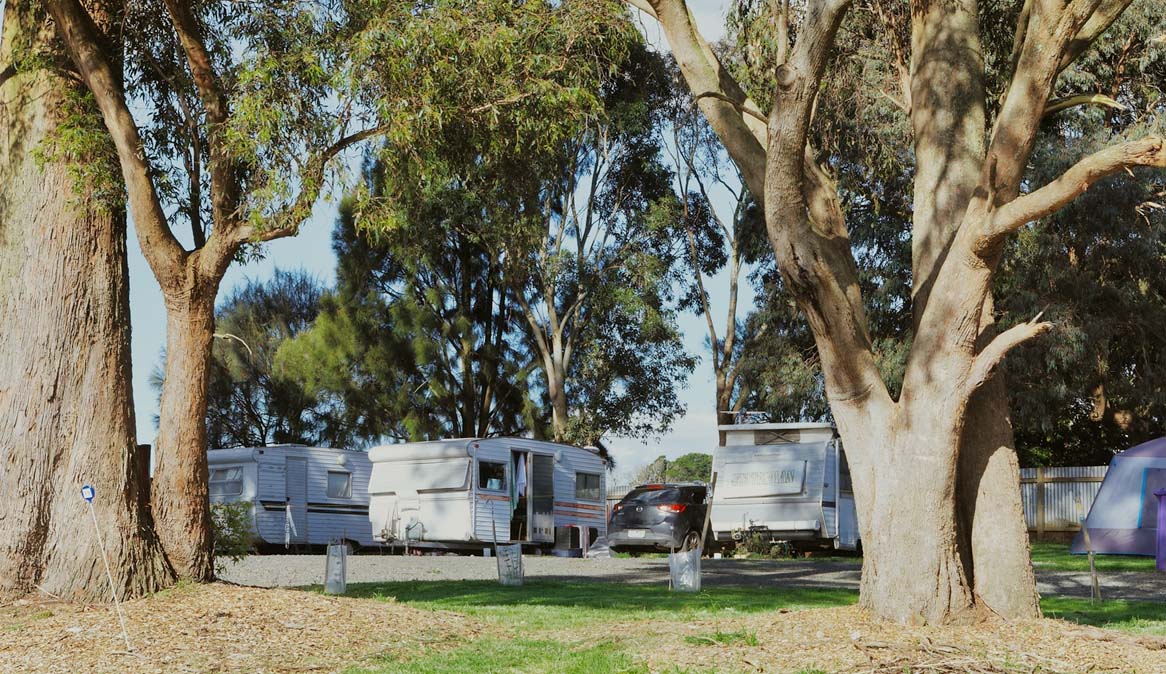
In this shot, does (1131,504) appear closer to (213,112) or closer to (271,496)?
(271,496)

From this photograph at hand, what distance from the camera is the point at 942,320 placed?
8039 millimetres

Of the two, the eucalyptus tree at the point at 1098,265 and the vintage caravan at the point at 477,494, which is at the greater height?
the eucalyptus tree at the point at 1098,265

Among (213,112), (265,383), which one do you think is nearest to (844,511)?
(213,112)

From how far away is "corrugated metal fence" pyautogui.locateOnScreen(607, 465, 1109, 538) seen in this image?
2636cm

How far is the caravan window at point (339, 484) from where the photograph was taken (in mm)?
23781

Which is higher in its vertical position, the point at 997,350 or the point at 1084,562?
the point at 997,350

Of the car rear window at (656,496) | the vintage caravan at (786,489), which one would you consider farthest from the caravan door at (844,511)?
the car rear window at (656,496)

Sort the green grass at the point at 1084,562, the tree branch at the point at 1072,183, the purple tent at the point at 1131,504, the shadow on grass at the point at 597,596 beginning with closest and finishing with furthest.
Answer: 1. the tree branch at the point at 1072,183
2. the shadow on grass at the point at 597,596
3. the green grass at the point at 1084,562
4. the purple tent at the point at 1131,504

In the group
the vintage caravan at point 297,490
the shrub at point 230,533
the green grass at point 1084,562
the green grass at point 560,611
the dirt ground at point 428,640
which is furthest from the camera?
the vintage caravan at point 297,490

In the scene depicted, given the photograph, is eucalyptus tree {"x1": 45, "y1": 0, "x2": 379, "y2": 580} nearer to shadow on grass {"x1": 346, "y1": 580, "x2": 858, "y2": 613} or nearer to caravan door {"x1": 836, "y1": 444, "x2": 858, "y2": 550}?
shadow on grass {"x1": 346, "y1": 580, "x2": 858, "y2": 613}

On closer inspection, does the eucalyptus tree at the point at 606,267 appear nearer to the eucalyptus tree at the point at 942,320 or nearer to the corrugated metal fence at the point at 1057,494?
the corrugated metal fence at the point at 1057,494

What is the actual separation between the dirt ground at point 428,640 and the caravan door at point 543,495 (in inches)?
520

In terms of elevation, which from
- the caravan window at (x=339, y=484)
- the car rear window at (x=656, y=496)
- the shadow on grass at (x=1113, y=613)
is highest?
the caravan window at (x=339, y=484)

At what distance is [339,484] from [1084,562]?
13.6m
